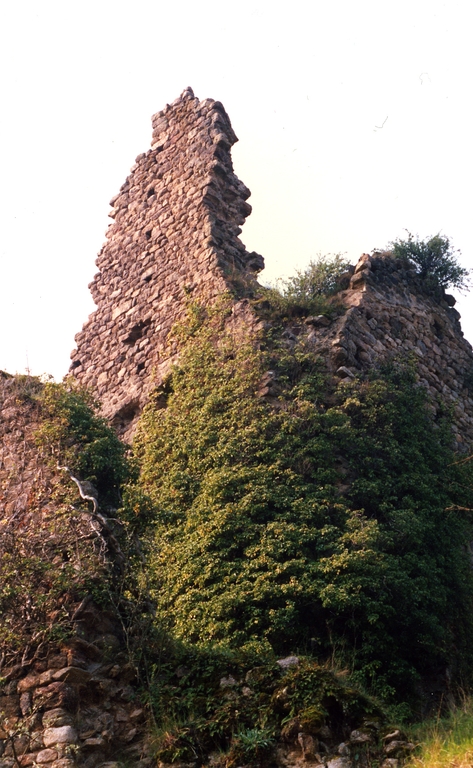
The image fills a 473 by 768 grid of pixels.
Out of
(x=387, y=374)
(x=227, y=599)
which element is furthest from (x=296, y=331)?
(x=227, y=599)

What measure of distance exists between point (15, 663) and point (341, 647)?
2.76 m

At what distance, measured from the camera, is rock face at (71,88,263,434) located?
11.2 metres

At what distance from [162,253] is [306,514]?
568 cm

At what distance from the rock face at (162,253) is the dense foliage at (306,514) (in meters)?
0.89

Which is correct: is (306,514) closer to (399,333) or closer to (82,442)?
(82,442)

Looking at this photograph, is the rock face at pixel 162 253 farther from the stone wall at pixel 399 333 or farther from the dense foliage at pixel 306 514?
the stone wall at pixel 399 333

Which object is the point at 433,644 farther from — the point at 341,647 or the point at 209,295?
the point at 209,295

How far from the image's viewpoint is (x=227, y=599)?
23.6 ft

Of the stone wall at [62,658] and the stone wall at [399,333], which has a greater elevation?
the stone wall at [399,333]

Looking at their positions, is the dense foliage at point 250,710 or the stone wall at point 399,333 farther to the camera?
the stone wall at point 399,333

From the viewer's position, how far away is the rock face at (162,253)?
11156mm

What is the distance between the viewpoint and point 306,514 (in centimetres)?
781

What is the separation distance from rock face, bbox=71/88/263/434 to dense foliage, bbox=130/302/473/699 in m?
0.89

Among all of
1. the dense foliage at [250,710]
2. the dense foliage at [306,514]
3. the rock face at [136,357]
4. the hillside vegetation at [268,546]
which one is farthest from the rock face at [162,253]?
the dense foliage at [250,710]
